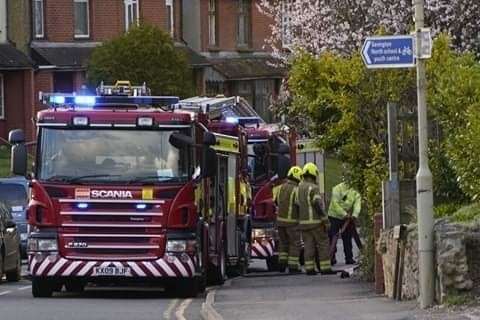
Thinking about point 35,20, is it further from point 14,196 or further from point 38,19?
point 14,196

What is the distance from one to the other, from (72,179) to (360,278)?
469 cm

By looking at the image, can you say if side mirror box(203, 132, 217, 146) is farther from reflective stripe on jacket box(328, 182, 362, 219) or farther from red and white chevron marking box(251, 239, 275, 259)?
red and white chevron marking box(251, 239, 275, 259)

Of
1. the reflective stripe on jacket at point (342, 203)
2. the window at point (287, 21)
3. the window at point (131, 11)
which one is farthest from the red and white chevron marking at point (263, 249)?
the window at point (131, 11)

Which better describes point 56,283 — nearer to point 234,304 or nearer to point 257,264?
point 234,304

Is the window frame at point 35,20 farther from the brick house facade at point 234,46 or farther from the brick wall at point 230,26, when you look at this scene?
the brick wall at point 230,26

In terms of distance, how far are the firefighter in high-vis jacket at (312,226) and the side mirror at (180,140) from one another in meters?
4.37

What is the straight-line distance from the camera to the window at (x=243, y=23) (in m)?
56.1

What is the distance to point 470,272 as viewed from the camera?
1538cm

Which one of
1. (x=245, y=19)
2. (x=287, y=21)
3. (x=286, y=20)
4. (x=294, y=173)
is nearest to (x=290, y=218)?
(x=294, y=173)

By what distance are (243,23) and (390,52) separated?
41.2 m

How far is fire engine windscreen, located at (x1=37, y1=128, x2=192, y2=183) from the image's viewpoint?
19797 millimetres

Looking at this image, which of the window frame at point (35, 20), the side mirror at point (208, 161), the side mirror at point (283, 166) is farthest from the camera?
the window frame at point (35, 20)

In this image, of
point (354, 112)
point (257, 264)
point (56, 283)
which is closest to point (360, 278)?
point (354, 112)

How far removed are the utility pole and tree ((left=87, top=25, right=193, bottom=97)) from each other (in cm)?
2528
